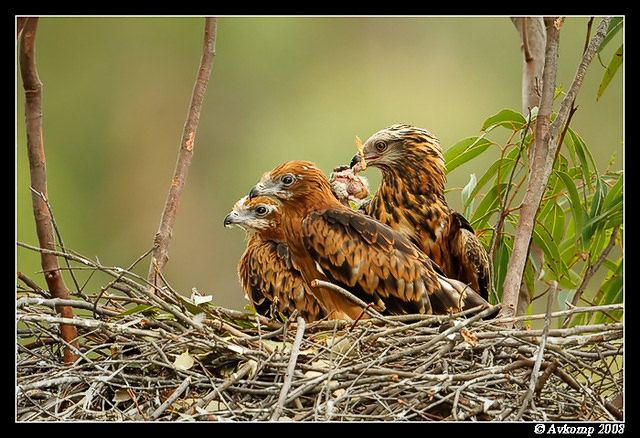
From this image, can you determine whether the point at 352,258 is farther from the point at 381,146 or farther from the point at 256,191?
the point at 381,146

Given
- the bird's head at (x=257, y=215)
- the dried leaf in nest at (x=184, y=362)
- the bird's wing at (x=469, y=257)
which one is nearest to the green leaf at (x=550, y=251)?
the bird's wing at (x=469, y=257)

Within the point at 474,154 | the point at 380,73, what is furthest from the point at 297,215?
the point at 380,73

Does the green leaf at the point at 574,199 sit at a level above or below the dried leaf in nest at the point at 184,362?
above

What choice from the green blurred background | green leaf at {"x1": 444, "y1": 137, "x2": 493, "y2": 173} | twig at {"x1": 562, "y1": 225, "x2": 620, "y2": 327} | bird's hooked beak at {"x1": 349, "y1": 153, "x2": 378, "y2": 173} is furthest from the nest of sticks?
the green blurred background

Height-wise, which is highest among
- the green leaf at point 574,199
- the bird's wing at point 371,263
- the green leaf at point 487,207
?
the green leaf at point 574,199

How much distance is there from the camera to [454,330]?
2.83 meters

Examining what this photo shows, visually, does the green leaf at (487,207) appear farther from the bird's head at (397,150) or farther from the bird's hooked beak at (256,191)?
the bird's hooked beak at (256,191)

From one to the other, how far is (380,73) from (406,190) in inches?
238

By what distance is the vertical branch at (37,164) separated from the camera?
2.55m

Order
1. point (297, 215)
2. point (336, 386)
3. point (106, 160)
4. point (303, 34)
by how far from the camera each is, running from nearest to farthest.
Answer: point (336, 386) < point (297, 215) < point (106, 160) < point (303, 34)

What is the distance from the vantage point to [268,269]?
4312 millimetres

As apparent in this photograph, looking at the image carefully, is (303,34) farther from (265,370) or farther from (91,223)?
(265,370)

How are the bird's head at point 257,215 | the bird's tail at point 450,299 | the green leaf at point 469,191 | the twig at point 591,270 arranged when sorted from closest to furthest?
the bird's tail at point 450,299 < the twig at point 591,270 < the green leaf at point 469,191 < the bird's head at point 257,215

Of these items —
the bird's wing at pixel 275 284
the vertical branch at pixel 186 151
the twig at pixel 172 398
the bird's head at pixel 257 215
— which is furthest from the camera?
the bird's head at pixel 257 215
